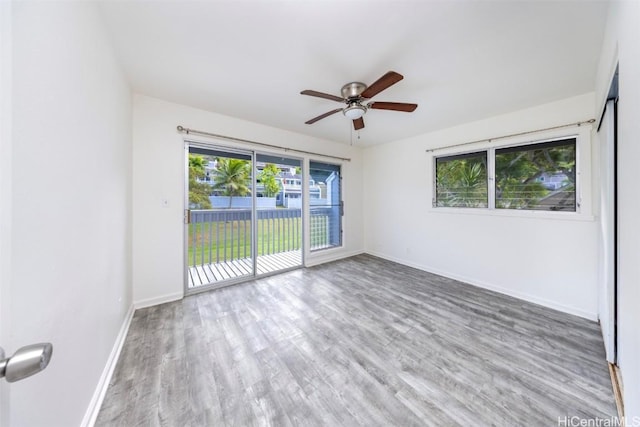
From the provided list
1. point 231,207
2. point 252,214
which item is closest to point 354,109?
point 252,214

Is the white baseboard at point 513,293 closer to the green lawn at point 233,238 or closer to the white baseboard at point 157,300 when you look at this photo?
the green lawn at point 233,238

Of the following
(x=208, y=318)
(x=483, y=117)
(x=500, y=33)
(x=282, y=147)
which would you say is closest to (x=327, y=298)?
(x=208, y=318)

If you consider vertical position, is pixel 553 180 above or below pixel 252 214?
above

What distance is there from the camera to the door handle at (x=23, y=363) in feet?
1.30

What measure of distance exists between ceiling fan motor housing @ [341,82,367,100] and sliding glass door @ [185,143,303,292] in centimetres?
176

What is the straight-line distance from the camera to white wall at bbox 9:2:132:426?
2.39 feet

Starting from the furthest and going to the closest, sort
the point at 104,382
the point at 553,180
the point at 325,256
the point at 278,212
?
the point at 325,256, the point at 278,212, the point at 553,180, the point at 104,382

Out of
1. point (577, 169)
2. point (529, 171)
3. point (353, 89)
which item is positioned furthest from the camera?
point (529, 171)

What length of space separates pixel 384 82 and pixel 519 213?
2.51 metres

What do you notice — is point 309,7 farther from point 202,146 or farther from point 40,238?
point 202,146

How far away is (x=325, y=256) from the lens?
14.2 feet

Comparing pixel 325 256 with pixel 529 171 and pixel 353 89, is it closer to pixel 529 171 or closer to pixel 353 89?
pixel 353 89

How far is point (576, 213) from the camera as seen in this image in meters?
2.41

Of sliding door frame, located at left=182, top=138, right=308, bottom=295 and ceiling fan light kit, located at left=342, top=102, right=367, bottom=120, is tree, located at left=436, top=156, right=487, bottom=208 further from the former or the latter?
sliding door frame, located at left=182, top=138, right=308, bottom=295
